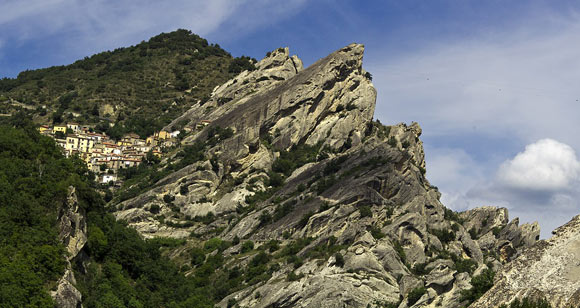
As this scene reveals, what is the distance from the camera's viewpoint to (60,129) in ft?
538

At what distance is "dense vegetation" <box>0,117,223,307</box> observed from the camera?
63062 millimetres

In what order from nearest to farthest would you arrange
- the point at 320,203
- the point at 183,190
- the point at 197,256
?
the point at 197,256 < the point at 320,203 < the point at 183,190

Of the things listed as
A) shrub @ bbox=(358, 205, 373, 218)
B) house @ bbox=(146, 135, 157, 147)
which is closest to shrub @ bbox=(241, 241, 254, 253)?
shrub @ bbox=(358, 205, 373, 218)

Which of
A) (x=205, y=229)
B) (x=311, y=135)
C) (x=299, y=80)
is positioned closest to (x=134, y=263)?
(x=205, y=229)

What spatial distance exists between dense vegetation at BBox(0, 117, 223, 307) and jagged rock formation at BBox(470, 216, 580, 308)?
39.9 metres

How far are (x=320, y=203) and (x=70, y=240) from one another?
42939mm

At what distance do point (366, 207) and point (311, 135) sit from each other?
137 feet

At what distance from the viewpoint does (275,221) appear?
359ft

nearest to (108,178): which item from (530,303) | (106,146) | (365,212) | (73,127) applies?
(106,146)

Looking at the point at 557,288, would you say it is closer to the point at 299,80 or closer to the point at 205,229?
the point at 205,229

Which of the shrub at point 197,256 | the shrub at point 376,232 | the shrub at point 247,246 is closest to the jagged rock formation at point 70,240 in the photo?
the shrub at point 197,256

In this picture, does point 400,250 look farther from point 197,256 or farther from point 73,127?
point 73,127

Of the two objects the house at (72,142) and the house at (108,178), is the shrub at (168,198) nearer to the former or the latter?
the house at (108,178)

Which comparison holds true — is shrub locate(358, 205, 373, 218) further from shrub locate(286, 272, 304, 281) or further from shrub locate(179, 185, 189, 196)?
shrub locate(179, 185, 189, 196)
